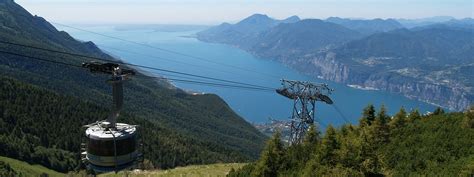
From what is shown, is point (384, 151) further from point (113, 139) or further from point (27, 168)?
point (27, 168)

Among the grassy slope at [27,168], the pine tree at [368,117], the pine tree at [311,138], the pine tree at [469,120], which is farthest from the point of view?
the grassy slope at [27,168]

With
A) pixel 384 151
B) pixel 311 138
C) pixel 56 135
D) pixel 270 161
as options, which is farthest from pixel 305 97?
pixel 56 135

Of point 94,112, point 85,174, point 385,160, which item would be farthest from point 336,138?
point 94,112

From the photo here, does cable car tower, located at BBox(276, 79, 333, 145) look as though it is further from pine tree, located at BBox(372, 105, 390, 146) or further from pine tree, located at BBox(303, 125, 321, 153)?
pine tree, located at BBox(372, 105, 390, 146)

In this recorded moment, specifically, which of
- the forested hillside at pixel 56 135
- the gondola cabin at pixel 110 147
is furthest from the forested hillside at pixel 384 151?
the forested hillside at pixel 56 135

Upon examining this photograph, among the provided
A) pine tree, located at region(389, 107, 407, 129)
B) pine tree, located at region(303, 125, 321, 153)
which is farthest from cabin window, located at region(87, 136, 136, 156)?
pine tree, located at region(389, 107, 407, 129)

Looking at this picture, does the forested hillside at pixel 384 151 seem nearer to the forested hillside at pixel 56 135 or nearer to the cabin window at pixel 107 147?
the cabin window at pixel 107 147
